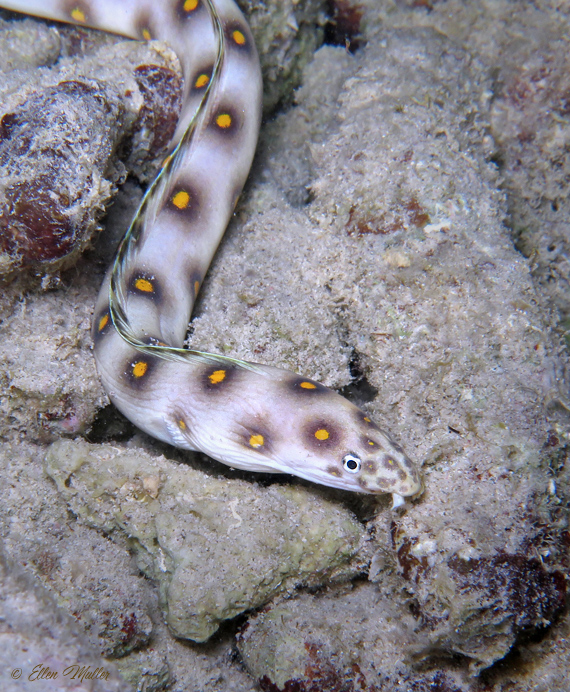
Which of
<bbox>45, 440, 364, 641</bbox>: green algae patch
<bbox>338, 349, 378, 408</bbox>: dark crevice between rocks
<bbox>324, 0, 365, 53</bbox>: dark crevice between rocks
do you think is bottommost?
<bbox>45, 440, 364, 641</bbox>: green algae patch

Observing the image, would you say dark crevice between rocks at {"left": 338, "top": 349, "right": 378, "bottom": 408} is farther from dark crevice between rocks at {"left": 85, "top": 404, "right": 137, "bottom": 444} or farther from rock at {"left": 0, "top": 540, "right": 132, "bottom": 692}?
rock at {"left": 0, "top": 540, "right": 132, "bottom": 692}

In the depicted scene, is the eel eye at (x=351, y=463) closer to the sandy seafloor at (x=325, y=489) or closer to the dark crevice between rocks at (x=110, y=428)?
the sandy seafloor at (x=325, y=489)

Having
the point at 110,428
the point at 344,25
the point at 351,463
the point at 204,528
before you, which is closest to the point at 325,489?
the point at 351,463

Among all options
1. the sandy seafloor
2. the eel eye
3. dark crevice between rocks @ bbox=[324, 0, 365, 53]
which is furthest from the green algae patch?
dark crevice between rocks @ bbox=[324, 0, 365, 53]

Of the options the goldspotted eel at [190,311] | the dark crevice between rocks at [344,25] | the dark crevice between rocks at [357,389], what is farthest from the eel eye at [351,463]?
the dark crevice between rocks at [344,25]

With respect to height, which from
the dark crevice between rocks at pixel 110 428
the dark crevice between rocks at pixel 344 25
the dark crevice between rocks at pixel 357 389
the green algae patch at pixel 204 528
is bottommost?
the dark crevice between rocks at pixel 110 428

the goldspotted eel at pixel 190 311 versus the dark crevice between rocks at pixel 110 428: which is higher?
the goldspotted eel at pixel 190 311
